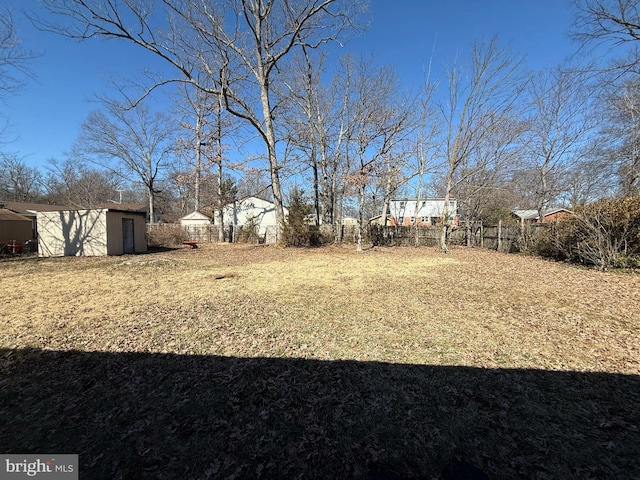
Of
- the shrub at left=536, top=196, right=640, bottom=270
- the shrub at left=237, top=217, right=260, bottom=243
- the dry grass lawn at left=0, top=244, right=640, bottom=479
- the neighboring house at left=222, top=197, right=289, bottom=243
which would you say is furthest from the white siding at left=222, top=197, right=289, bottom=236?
the shrub at left=536, top=196, right=640, bottom=270

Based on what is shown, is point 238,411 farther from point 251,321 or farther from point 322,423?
point 251,321

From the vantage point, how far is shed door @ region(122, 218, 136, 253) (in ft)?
47.3

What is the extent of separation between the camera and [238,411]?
2412 millimetres

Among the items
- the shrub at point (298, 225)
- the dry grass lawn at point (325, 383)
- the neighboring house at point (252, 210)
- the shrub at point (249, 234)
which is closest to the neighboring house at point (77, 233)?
the dry grass lawn at point (325, 383)

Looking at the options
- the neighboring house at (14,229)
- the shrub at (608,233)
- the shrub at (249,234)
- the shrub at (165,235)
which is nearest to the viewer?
the shrub at (608,233)

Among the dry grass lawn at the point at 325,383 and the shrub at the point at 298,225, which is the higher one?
the shrub at the point at 298,225

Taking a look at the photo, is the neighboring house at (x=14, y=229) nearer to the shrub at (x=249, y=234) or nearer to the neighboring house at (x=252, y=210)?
the shrub at (x=249, y=234)

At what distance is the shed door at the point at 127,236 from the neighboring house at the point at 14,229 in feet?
18.3

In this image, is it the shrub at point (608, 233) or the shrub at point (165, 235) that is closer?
the shrub at point (608, 233)

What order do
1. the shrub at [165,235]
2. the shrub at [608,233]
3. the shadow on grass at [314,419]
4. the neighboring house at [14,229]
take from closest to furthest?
the shadow on grass at [314,419], the shrub at [608,233], the neighboring house at [14,229], the shrub at [165,235]

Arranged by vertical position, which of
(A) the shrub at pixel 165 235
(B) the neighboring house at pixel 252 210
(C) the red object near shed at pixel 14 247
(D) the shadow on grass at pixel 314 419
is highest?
(B) the neighboring house at pixel 252 210

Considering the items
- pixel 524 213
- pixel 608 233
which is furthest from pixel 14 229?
pixel 524 213

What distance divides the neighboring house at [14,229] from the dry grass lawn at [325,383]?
A: 13523 mm

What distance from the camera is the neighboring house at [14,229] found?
1439 centimetres
